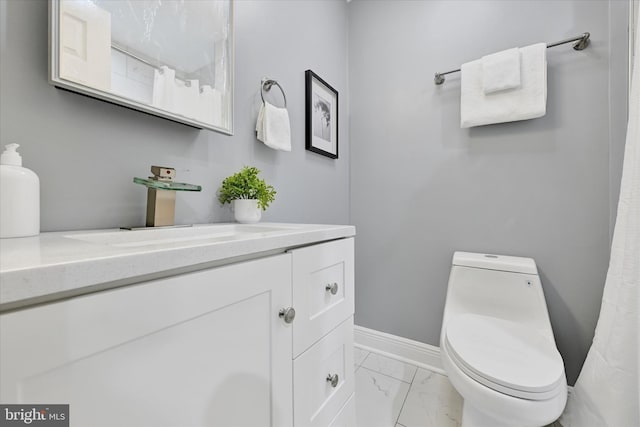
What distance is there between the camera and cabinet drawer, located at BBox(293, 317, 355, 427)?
66cm

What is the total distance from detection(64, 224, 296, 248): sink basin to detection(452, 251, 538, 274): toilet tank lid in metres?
1.05

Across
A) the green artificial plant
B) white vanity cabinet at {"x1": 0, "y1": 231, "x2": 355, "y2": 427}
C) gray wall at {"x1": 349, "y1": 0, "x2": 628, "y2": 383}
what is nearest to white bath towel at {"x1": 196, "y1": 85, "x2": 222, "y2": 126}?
the green artificial plant

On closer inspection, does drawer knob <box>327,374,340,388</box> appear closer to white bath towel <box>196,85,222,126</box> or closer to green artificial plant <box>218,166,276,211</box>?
green artificial plant <box>218,166,276,211</box>

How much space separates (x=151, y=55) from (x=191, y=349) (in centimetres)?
84

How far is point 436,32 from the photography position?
1596mm

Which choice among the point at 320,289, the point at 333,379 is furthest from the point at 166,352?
the point at 333,379

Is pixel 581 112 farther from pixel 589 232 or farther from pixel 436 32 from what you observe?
pixel 436 32

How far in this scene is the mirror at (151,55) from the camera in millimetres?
637

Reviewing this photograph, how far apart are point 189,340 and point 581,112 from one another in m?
1.79

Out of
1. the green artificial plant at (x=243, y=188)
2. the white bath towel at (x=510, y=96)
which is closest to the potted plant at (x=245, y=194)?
the green artificial plant at (x=243, y=188)

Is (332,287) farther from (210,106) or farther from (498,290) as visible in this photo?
(498,290)

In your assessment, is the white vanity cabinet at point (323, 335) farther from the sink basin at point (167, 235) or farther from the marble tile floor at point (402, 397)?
the marble tile floor at point (402, 397)

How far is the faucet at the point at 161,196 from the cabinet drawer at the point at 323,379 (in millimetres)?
547

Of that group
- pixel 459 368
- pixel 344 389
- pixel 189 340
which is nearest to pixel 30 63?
pixel 189 340
